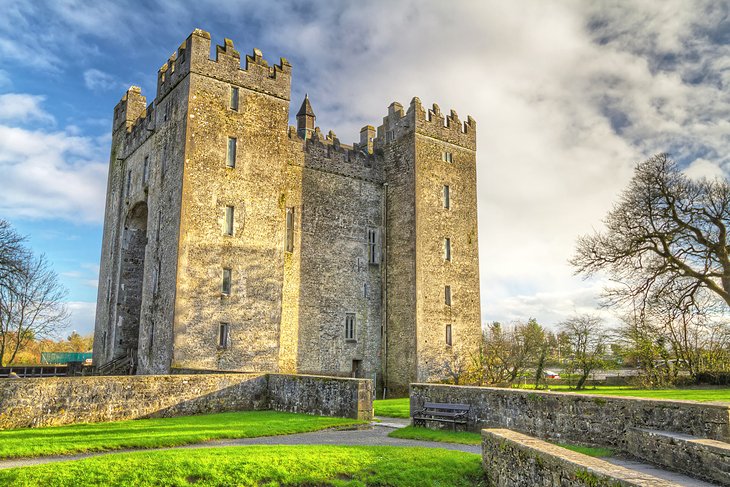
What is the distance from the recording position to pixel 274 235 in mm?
25969

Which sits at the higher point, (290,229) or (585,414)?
(290,229)

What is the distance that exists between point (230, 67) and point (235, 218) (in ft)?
22.5

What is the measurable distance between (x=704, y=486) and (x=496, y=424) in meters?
5.79

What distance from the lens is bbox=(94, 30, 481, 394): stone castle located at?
2409cm

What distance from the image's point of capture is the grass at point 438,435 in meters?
13.0

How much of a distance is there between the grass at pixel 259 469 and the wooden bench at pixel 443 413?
10.6ft

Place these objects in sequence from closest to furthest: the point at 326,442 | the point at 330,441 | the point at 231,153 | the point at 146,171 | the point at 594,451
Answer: the point at 594,451, the point at 326,442, the point at 330,441, the point at 231,153, the point at 146,171

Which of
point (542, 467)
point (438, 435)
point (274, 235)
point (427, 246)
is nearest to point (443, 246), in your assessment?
point (427, 246)

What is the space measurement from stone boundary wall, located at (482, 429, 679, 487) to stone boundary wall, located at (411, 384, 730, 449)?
2581 mm

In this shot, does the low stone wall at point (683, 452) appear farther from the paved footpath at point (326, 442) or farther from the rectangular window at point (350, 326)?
the rectangular window at point (350, 326)

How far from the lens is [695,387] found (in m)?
29.9

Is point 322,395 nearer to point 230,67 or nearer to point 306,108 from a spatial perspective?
point 230,67

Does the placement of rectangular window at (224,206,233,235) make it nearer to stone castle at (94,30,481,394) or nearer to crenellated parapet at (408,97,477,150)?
stone castle at (94,30,481,394)

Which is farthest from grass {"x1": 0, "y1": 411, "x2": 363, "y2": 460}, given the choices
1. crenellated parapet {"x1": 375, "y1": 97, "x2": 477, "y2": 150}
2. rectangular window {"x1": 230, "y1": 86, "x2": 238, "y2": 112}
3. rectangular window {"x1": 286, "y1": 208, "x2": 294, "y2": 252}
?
crenellated parapet {"x1": 375, "y1": 97, "x2": 477, "y2": 150}
